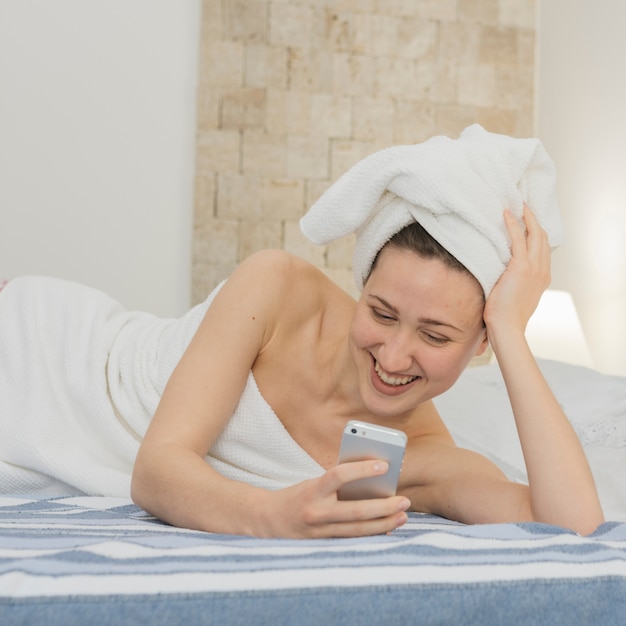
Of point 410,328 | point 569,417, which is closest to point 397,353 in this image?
point 410,328

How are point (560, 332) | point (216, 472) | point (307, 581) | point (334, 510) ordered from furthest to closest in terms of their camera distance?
point (560, 332), point (216, 472), point (334, 510), point (307, 581)

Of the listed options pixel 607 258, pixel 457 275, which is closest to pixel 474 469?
pixel 457 275

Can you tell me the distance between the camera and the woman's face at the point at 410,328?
1.27m

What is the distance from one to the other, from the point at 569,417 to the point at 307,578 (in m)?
1.44

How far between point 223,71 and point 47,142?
0.80 meters

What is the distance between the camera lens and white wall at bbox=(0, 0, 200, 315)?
3.79 metres

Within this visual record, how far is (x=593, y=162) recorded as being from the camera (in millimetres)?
3336

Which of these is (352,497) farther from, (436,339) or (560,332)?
(560,332)

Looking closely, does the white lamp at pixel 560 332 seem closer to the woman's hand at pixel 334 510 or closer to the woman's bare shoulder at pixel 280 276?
the woman's bare shoulder at pixel 280 276

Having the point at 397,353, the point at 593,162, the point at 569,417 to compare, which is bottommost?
the point at 569,417

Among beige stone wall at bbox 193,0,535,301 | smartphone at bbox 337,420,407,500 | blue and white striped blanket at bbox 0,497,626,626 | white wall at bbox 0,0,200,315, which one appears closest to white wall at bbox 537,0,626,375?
beige stone wall at bbox 193,0,535,301

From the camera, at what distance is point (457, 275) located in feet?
4.28

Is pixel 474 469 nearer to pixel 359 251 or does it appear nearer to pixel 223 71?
pixel 359 251

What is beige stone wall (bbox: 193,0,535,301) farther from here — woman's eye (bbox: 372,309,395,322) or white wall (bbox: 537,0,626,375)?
woman's eye (bbox: 372,309,395,322)
